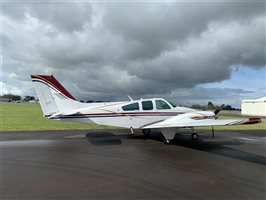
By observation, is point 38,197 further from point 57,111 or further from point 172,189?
point 57,111

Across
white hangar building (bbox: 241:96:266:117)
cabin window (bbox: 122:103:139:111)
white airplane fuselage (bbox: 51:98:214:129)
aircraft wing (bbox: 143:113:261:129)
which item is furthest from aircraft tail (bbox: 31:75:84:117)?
white hangar building (bbox: 241:96:266:117)

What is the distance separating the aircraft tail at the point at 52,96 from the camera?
11.7m

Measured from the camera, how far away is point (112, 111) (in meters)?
11.6

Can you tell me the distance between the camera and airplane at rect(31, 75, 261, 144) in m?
11.3

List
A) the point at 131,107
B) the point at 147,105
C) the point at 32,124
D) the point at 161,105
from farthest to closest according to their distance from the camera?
1. the point at 32,124
2. the point at 161,105
3. the point at 147,105
4. the point at 131,107

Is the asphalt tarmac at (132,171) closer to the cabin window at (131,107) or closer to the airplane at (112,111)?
the airplane at (112,111)

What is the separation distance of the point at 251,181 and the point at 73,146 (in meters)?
7.13

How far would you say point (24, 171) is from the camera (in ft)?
21.3

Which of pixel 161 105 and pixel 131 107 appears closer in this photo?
pixel 131 107

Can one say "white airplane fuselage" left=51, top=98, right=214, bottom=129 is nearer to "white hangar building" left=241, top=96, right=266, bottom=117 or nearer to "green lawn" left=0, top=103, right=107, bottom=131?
"green lawn" left=0, top=103, right=107, bottom=131

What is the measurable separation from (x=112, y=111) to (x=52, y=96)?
10.7ft

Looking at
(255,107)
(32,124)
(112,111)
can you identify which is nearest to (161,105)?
(112,111)

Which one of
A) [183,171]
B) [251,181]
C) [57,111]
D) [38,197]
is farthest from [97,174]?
[57,111]

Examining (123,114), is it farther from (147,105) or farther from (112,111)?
(147,105)
